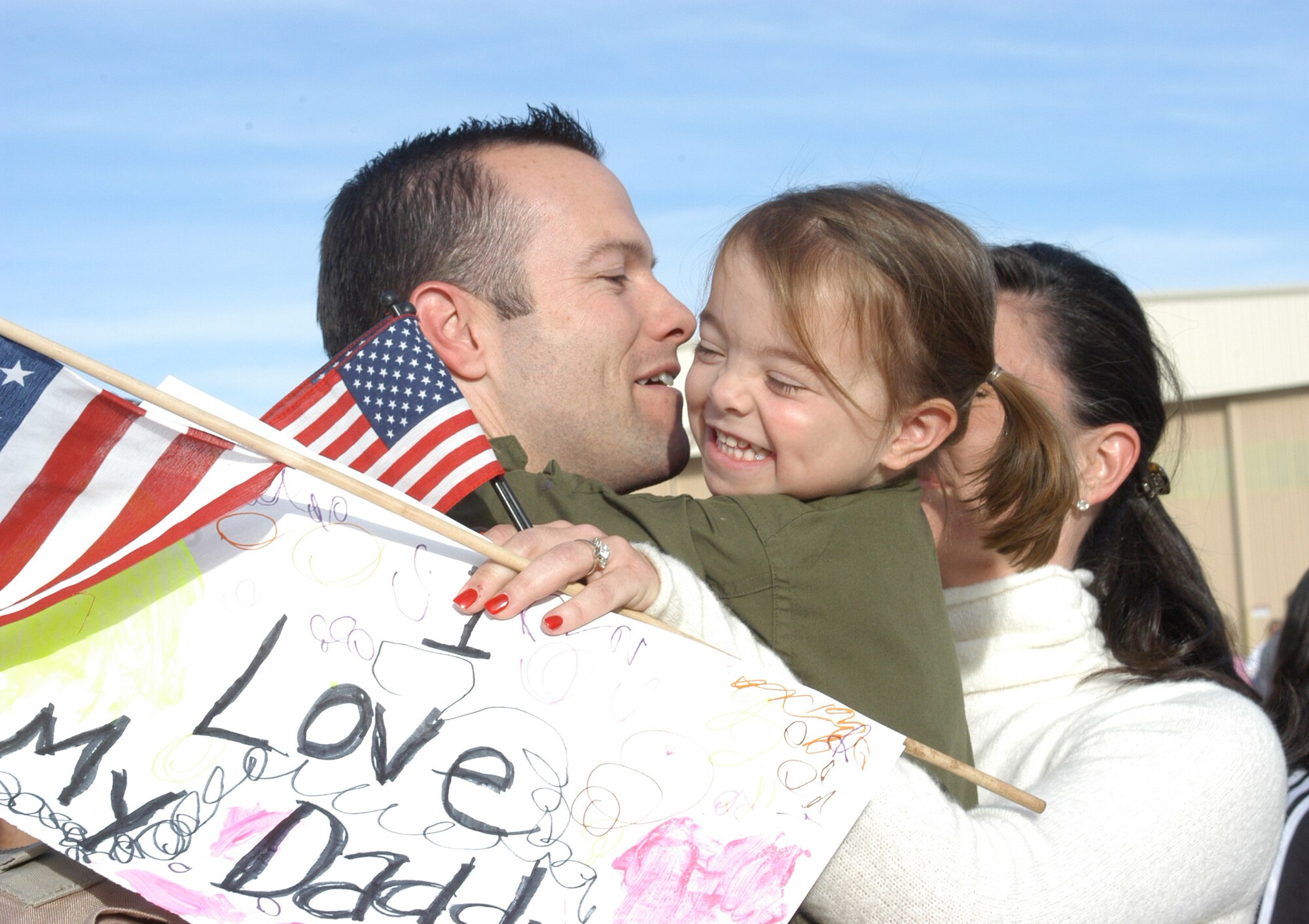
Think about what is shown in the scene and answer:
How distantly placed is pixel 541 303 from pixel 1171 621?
184 cm

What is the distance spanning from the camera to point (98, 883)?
1896 mm

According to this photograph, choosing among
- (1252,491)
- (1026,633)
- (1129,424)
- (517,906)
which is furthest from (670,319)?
(1252,491)

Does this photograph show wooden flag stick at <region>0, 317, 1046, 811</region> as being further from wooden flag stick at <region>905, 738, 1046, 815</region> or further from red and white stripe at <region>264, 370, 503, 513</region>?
red and white stripe at <region>264, 370, 503, 513</region>

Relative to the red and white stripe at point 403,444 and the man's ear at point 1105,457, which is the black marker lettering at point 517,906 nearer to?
the red and white stripe at point 403,444

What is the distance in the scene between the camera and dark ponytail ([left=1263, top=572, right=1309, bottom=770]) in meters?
3.34

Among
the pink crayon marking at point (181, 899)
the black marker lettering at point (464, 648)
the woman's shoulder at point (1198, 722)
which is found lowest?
the woman's shoulder at point (1198, 722)

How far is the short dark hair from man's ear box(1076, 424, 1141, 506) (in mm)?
1582

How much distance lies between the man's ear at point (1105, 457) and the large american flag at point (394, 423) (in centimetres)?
177

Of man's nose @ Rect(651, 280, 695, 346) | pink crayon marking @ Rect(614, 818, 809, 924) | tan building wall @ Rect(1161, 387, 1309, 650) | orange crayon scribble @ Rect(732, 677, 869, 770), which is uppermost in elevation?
man's nose @ Rect(651, 280, 695, 346)

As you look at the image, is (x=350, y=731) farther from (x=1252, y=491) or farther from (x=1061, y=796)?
(x=1252, y=491)

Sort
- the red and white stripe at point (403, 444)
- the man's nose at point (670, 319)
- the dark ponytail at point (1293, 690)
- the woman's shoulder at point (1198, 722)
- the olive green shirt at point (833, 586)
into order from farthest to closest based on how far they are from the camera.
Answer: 1. the dark ponytail at point (1293, 690)
2. the man's nose at point (670, 319)
3. the woman's shoulder at point (1198, 722)
4. the red and white stripe at point (403, 444)
5. the olive green shirt at point (833, 586)

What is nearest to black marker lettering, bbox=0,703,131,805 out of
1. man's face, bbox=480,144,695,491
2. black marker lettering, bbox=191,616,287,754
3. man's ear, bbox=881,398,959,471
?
black marker lettering, bbox=191,616,287,754

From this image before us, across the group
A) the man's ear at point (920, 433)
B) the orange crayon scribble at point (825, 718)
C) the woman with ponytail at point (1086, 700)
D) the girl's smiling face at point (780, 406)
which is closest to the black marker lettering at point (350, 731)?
the orange crayon scribble at point (825, 718)

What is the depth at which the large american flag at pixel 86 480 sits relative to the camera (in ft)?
6.05
